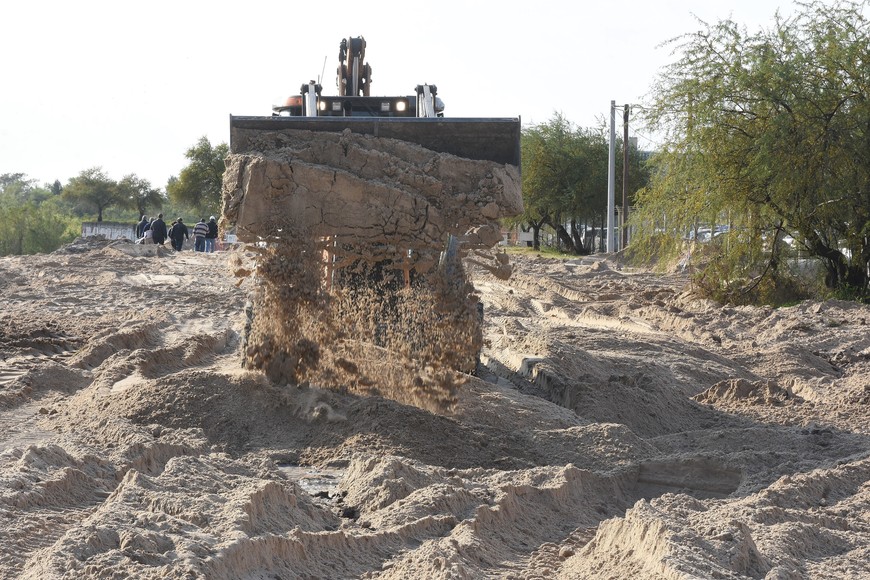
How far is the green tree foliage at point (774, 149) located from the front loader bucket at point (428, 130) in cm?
753

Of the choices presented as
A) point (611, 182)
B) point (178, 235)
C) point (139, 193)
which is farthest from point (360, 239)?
point (139, 193)

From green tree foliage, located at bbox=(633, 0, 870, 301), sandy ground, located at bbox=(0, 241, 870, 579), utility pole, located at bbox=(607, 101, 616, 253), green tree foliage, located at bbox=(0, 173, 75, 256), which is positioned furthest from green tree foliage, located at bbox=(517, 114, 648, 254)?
sandy ground, located at bbox=(0, 241, 870, 579)

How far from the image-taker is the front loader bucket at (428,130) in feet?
26.1

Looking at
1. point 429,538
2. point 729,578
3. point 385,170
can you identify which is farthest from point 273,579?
point 385,170

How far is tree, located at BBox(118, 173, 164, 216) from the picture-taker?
2557 inches

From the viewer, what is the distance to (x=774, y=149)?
14.6 metres

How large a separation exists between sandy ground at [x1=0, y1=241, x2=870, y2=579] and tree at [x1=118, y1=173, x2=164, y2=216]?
5491cm

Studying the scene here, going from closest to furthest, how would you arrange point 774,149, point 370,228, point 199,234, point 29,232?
point 370,228
point 774,149
point 199,234
point 29,232

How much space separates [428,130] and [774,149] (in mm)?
8133

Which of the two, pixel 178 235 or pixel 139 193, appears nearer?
pixel 178 235

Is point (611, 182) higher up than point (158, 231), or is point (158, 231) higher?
point (611, 182)

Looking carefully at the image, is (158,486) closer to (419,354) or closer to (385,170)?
(419,354)

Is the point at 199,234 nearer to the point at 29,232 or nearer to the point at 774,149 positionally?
the point at 29,232

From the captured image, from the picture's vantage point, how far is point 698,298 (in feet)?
55.5
